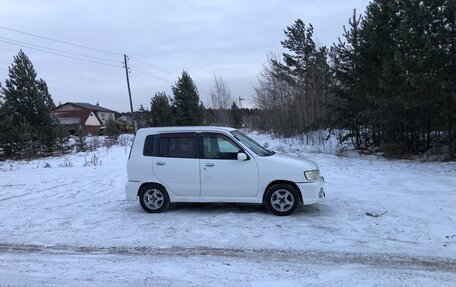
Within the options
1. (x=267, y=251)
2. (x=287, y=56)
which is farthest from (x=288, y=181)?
(x=287, y=56)

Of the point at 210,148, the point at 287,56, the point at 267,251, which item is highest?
the point at 287,56

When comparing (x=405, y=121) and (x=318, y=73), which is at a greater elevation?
(x=318, y=73)

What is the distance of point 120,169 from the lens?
705 inches

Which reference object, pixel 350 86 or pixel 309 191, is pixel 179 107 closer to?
pixel 350 86

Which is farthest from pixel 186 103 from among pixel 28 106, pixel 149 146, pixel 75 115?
pixel 75 115

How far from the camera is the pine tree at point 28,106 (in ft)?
94.7

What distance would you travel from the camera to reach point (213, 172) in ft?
28.8

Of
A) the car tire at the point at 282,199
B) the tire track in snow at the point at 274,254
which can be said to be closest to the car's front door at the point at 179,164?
the car tire at the point at 282,199

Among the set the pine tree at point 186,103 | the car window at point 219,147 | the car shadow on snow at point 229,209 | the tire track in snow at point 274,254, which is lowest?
the tire track in snow at point 274,254

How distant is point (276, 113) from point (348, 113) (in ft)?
52.3

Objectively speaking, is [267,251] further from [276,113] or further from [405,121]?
[276,113]

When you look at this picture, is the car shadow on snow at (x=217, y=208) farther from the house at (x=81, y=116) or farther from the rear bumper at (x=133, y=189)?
the house at (x=81, y=116)

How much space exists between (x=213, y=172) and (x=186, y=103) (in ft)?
132

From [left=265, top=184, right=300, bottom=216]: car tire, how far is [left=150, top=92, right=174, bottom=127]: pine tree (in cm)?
3886
